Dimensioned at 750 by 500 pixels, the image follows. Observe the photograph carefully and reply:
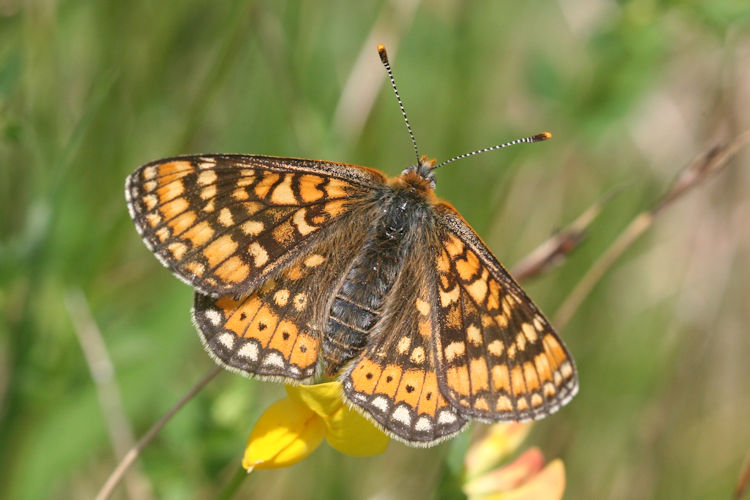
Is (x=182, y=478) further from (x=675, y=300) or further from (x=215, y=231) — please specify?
(x=675, y=300)

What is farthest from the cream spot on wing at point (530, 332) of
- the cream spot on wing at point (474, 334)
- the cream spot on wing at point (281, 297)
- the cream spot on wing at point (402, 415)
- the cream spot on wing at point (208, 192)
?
the cream spot on wing at point (208, 192)

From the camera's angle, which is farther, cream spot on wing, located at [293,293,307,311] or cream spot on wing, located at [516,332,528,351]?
cream spot on wing, located at [293,293,307,311]

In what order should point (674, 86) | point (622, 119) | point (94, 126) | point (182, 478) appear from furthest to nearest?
1. point (674, 86)
2. point (622, 119)
3. point (94, 126)
4. point (182, 478)

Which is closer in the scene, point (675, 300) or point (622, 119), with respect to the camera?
point (622, 119)

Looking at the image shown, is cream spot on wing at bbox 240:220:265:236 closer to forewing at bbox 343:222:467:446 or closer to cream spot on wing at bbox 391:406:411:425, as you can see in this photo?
forewing at bbox 343:222:467:446

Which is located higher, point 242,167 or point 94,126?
point 94,126

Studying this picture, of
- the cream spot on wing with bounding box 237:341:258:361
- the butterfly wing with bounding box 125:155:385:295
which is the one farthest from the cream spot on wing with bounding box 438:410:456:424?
the butterfly wing with bounding box 125:155:385:295

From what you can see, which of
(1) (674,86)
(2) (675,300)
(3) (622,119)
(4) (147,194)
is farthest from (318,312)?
(1) (674,86)
